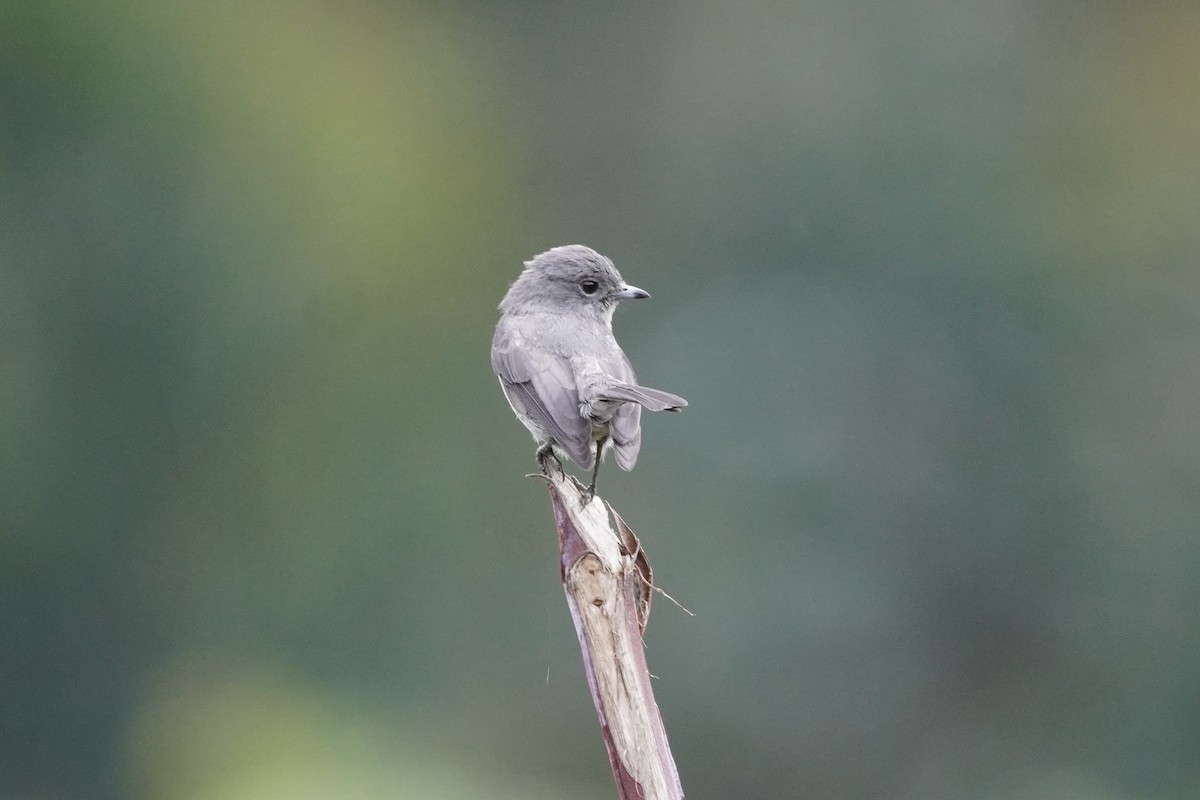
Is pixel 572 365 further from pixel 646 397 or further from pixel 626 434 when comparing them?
pixel 646 397

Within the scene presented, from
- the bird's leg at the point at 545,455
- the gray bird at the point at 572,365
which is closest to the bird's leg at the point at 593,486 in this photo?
the gray bird at the point at 572,365

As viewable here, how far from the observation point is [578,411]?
483 centimetres

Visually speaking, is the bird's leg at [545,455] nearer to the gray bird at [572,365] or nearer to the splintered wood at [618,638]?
the gray bird at [572,365]

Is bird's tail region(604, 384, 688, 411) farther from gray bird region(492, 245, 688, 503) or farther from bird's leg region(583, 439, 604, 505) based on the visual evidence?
bird's leg region(583, 439, 604, 505)

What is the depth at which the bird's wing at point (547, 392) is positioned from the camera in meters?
4.68

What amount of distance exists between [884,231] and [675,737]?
412cm

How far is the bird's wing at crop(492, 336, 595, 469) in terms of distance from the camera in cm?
468

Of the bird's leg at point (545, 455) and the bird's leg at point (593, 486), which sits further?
the bird's leg at point (545, 455)

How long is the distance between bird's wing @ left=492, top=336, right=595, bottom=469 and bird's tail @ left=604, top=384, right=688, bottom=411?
151 mm

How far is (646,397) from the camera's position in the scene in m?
4.53

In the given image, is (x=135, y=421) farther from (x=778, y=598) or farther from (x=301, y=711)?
(x=778, y=598)

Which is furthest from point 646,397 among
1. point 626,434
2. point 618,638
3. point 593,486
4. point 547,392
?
point 618,638

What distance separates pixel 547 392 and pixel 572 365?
0.68 ft

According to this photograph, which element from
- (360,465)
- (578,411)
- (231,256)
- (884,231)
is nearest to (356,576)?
(360,465)
